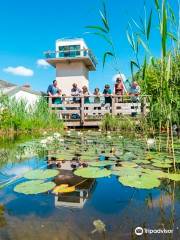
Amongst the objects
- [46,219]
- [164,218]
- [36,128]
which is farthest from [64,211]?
[36,128]

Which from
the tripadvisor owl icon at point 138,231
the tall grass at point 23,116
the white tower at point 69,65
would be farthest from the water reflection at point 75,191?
the white tower at point 69,65

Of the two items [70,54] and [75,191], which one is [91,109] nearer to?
[75,191]

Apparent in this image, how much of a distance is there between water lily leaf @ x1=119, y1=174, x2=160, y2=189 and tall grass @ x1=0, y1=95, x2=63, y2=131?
208 inches

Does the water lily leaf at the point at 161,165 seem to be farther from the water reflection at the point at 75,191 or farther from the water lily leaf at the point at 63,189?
the water lily leaf at the point at 63,189

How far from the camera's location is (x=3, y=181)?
81.0 inches

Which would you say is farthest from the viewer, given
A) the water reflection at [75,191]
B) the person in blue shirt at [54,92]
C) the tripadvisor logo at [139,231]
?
the person in blue shirt at [54,92]

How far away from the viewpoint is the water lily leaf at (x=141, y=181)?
1896 mm

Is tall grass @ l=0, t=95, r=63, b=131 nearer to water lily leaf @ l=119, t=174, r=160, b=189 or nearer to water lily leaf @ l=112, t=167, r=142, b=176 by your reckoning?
water lily leaf @ l=112, t=167, r=142, b=176

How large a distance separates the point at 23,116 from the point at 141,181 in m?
6.16

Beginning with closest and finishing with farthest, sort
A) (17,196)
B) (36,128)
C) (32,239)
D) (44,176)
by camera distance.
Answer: (32,239), (17,196), (44,176), (36,128)

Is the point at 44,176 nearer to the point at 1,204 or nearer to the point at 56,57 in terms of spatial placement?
the point at 1,204

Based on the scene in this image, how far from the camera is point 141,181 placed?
1986 millimetres

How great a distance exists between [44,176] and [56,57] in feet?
87.0

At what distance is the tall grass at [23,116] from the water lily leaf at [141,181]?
5.29 meters
